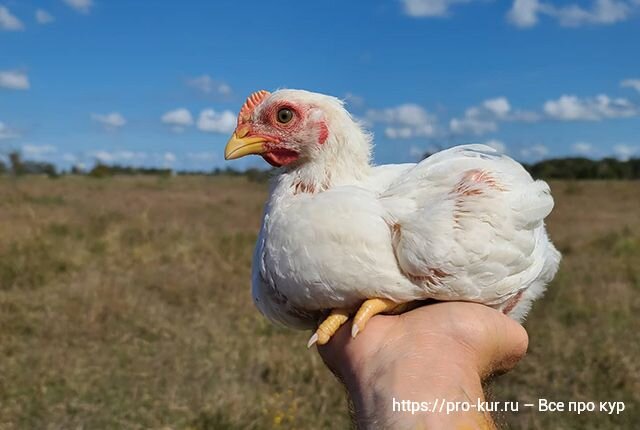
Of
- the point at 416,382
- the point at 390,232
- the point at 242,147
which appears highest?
the point at 242,147

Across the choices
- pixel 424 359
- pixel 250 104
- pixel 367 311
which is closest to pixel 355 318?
pixel 367 311

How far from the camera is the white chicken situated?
6.95ft

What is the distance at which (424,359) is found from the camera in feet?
6.92

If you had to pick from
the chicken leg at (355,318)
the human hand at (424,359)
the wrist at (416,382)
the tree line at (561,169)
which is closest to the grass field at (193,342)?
the human hand at (424,359)

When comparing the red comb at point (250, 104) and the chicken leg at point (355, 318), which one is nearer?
the chicken leg at point (355, 318)

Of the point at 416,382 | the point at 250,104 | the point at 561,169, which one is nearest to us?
the point at 416,382

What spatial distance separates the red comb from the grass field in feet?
8.08

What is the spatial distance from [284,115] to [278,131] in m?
0.07

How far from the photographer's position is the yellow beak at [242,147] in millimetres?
2504

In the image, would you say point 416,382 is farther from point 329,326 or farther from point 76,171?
point 76,171

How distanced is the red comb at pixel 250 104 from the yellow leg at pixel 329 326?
90cm

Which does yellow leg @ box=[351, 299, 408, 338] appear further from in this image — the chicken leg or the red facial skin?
the red facial skin

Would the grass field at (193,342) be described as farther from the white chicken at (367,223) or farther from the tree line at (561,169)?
the tree line at (561,169)

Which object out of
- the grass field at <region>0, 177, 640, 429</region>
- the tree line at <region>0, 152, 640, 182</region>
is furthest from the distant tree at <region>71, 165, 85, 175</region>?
the grass field at <region>0, 177, 640, 429</region>
